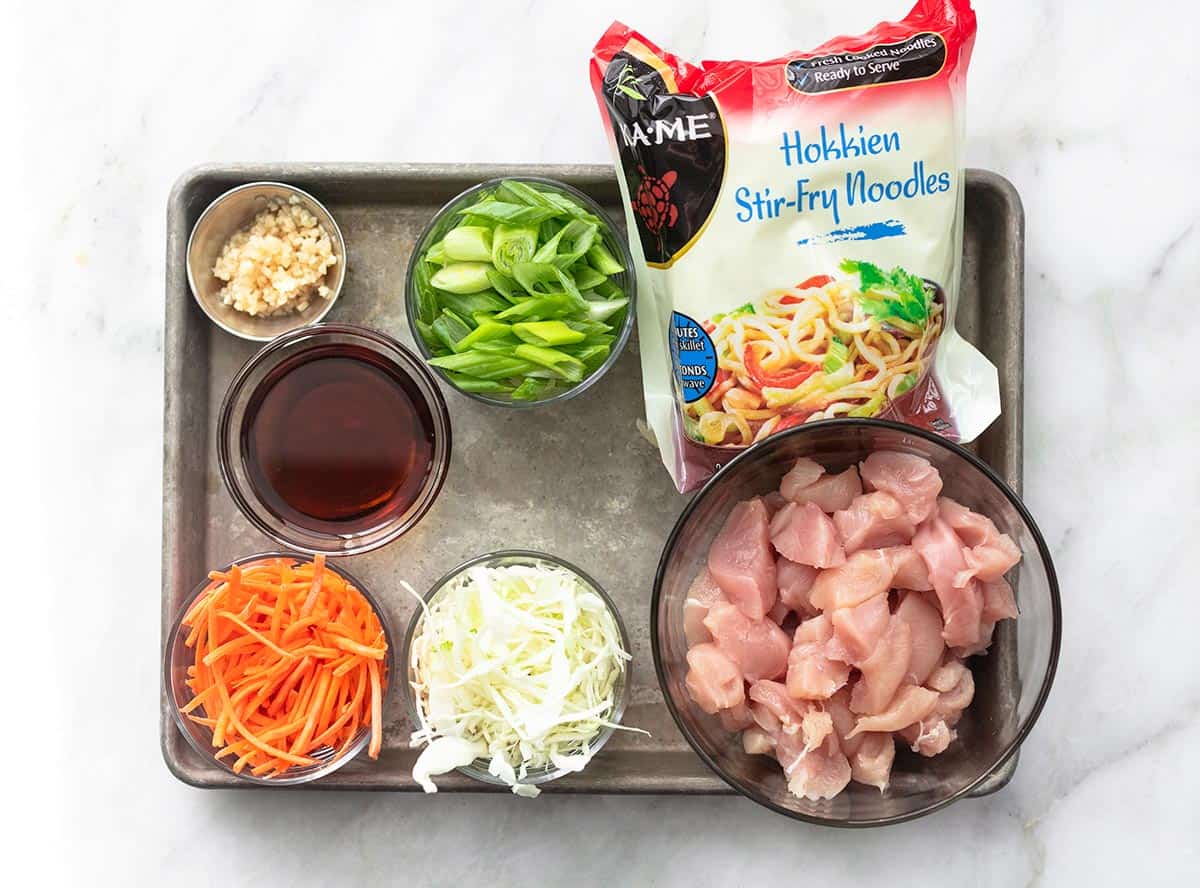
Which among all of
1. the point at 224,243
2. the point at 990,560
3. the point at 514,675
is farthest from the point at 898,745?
the point at 224,243

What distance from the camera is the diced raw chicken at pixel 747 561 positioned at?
5.05 feet

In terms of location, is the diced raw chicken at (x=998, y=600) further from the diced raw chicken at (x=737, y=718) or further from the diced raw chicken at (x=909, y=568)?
the diced raw chicken at (x=737, y=718)

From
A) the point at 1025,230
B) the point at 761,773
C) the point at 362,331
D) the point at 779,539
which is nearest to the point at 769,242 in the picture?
the point at 779,539

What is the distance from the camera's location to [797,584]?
155 centimetres

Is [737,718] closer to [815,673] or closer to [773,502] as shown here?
[815,673]

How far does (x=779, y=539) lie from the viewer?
5.11 ft

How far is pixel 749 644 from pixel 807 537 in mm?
170

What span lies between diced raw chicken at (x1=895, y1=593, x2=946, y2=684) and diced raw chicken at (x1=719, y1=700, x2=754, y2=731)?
0.22 metres

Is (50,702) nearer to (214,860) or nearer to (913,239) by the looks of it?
(214,860)

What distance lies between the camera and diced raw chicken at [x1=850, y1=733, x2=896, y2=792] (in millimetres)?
1508

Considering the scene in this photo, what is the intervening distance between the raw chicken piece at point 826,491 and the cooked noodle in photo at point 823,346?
9cm

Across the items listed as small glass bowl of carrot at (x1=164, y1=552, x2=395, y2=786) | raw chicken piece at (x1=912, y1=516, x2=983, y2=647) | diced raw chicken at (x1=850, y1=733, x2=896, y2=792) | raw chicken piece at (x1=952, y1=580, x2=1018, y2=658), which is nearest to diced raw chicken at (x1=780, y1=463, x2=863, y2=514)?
raw chicken piece at (x1=912, y1=516, x2=983, y2=647)

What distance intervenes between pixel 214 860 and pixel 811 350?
52.8 inches

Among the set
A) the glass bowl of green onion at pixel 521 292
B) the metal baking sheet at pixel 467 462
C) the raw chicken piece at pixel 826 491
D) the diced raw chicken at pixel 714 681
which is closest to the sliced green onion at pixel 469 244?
the glass bowl of green onion at pixel 521 292
